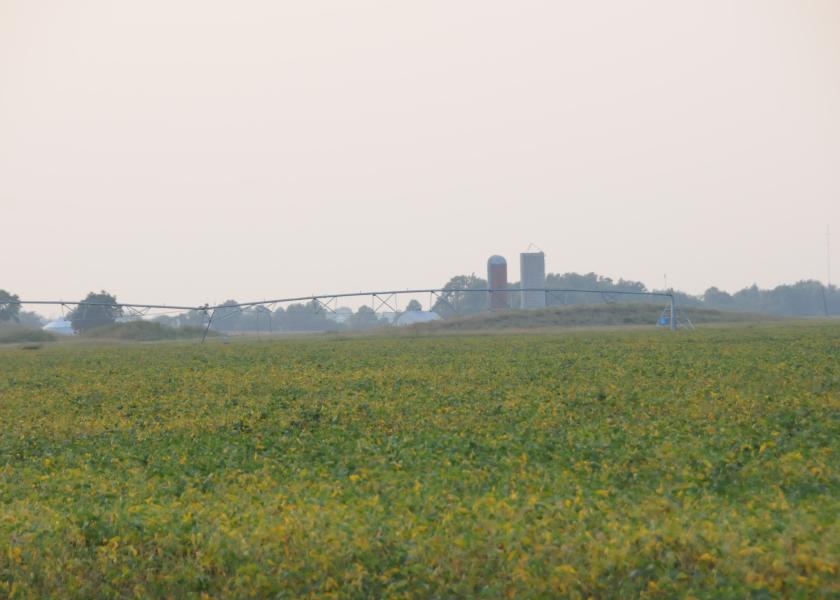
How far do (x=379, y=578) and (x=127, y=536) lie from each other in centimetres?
329

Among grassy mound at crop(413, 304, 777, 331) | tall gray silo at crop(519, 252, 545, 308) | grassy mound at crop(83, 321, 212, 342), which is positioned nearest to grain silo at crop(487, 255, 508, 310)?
tall gray silo at crop(519, 252, 545, 308)

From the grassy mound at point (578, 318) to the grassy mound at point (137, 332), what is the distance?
1086 inches

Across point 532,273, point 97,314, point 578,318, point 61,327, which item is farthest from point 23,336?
point 532,273

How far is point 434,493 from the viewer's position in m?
14.3

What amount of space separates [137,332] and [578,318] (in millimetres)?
47394

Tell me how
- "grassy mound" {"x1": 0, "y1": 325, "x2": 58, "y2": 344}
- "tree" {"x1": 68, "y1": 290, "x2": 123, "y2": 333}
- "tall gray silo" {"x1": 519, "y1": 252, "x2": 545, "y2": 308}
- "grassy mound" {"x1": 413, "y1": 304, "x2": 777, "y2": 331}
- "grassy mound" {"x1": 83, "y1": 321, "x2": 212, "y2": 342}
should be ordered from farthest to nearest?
"tall gray silo" {"x1": 519, "y1": 252, "x2": 545, "y2": 308} → "tree" {"x1": 68, "y1": 290, "x2": 123, "y2": 333} → "grassy mound" {"x1": 83, "y1": 321, "x2": 212, "y2": 342} → "grassy mound" {"x1": 413, "y1": 304, "x2": 777, "y2": 331} → "grassy mound" {"x1": 0, "y1": 325, "x2": 58, "y2": 344}

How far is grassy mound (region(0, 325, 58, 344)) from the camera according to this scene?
110m

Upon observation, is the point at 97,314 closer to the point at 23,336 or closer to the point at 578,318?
the point at 23,336

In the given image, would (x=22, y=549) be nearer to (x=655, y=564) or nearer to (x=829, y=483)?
(x=655, y=564)

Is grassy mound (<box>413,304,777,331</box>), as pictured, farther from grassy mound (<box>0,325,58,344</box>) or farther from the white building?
the white building

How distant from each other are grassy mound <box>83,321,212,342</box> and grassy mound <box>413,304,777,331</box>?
1086 inches

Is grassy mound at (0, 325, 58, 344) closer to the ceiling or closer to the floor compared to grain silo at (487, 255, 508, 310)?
closer to the floor

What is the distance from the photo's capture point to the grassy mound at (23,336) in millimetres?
109656

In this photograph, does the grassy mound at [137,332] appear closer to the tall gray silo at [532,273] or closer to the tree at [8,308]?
the tree at [8,308]
